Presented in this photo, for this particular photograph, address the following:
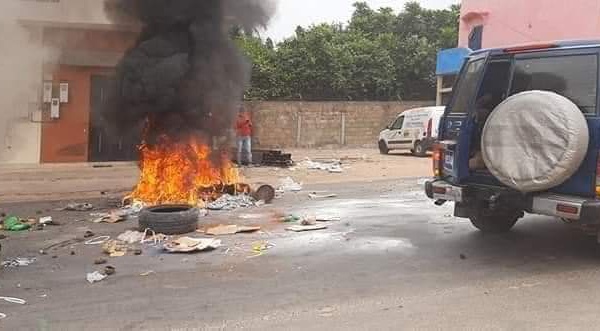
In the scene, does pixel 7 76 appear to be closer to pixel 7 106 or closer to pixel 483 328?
pixel 7 106

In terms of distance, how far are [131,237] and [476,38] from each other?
19436 mm

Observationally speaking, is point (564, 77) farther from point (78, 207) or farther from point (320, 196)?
point (78, 207)

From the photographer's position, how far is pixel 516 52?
6.23m

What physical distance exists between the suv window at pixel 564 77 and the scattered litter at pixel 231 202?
4883 mm

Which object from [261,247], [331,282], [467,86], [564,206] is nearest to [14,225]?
[261,247]

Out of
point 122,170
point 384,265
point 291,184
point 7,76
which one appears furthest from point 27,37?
point 122,170

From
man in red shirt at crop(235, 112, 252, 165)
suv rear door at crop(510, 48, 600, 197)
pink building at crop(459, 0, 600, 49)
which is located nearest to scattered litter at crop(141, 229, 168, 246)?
suv rear door at crop(510, 48, 600, 197)

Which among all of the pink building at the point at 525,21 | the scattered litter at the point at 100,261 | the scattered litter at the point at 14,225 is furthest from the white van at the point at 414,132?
the scattered litter at the point at 100,261

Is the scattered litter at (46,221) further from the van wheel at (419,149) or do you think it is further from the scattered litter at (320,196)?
the van wheel at (419,149)

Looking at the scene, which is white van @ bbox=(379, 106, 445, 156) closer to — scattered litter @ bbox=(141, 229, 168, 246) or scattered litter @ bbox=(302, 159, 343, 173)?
scattered litter @ bbox=(302, 159, 343, 173)

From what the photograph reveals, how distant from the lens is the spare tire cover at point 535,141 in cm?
535

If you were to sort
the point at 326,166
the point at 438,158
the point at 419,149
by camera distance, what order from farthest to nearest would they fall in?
the point at 419,149 → the point at 326,166 → the point at 438,158

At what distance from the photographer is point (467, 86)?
264 inches

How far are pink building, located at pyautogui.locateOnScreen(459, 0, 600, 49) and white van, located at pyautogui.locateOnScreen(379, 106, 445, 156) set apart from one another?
11.7 ft
